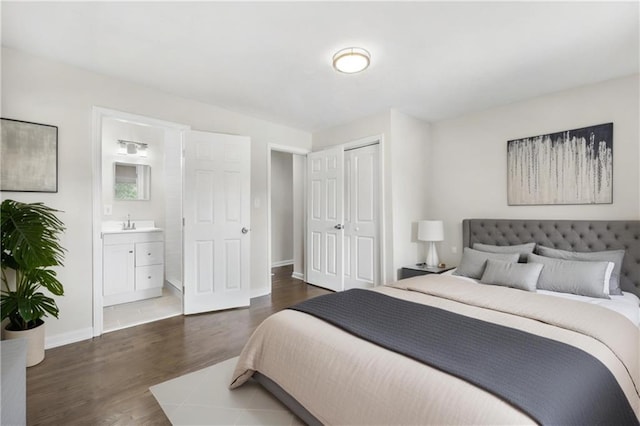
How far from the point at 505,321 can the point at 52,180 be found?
3654 mm

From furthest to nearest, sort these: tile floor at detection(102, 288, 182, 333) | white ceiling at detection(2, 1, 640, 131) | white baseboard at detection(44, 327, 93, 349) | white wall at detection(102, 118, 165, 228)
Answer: white wall at detection(102, 118, 165, 228)
tile floor at detection(102, 288, 182, 333)
white baseboard at detection(44, 327, 93, 349)
white ceiling at detection(2, 1, 640, 131)

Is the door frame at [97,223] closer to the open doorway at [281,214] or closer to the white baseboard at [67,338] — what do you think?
the white baseboard at [67,338]

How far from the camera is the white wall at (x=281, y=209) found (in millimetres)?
6355

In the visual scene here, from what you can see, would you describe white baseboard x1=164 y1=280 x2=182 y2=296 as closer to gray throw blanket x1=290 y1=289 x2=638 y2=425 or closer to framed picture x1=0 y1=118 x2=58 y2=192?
framed picture x1=0 y1=118 x2=58 y2=192

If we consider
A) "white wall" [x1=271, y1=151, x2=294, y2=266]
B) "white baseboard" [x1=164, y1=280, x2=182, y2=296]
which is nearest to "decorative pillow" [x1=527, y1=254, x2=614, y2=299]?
"white baseboard" [x1=164, y1=280, x2=182, y2=296]

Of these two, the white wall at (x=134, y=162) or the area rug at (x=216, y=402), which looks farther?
the white wall at (x=134, y=162)

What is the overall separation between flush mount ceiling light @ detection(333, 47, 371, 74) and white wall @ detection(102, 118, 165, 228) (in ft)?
10.9

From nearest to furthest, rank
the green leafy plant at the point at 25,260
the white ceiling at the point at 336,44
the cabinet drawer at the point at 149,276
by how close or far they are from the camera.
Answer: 1. the white ceiling at the point at 336,44
2. the green leafy plant at the point at 25,260
3. the cabinet drawer at the point at 149,276

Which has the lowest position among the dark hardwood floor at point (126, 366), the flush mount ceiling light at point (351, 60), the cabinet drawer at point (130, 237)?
the dark hardwood floor at point (126, 366)

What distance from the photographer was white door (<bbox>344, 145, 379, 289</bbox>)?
157 inches

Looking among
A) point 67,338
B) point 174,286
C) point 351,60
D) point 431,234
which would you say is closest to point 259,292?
point 174,286

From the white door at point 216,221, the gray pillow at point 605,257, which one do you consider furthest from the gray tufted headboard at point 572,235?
the white door at point 216,221

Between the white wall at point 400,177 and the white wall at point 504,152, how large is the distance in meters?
0.28

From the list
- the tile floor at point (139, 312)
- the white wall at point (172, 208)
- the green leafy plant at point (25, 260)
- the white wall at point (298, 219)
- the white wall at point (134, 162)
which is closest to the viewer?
the green leafy plant at point (25, 260)
